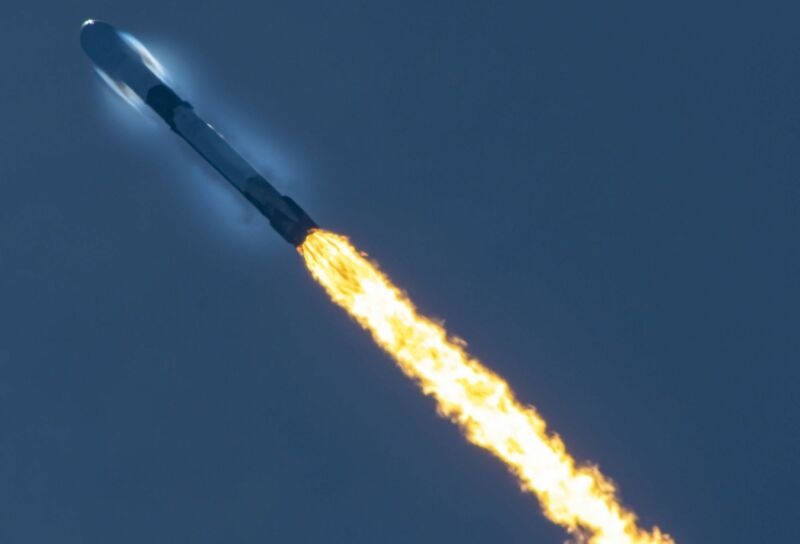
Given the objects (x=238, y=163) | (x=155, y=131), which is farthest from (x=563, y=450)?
(x=155, y=131)

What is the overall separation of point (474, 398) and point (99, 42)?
44511 mm

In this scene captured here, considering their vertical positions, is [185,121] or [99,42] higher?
[99,42]

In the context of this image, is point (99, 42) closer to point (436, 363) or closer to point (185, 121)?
point (185, 121)

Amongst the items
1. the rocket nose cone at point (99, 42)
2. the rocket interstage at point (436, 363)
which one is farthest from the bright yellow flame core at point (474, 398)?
the rocket nose cone at point (99, 42)

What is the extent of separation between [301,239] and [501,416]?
71.2ft

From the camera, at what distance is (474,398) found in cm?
12494

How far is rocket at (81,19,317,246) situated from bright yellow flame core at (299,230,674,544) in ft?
8.55

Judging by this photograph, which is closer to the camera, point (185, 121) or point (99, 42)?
point (185, 121)

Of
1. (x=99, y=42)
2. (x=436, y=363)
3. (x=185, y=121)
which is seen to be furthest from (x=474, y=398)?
(x=99, y=42)

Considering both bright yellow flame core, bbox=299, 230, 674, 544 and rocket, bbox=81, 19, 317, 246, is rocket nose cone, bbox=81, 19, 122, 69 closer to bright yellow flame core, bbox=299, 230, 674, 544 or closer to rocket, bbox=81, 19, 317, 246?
rocket, bbox=81, 19, 317, 246

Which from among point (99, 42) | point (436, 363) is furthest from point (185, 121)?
point (436, 363)

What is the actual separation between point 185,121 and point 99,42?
11.1 meters

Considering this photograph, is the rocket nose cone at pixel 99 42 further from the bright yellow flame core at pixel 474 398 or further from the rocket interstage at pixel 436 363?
the bright yellow flame core at pixel 474 398

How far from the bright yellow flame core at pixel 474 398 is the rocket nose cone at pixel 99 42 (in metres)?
24.9
